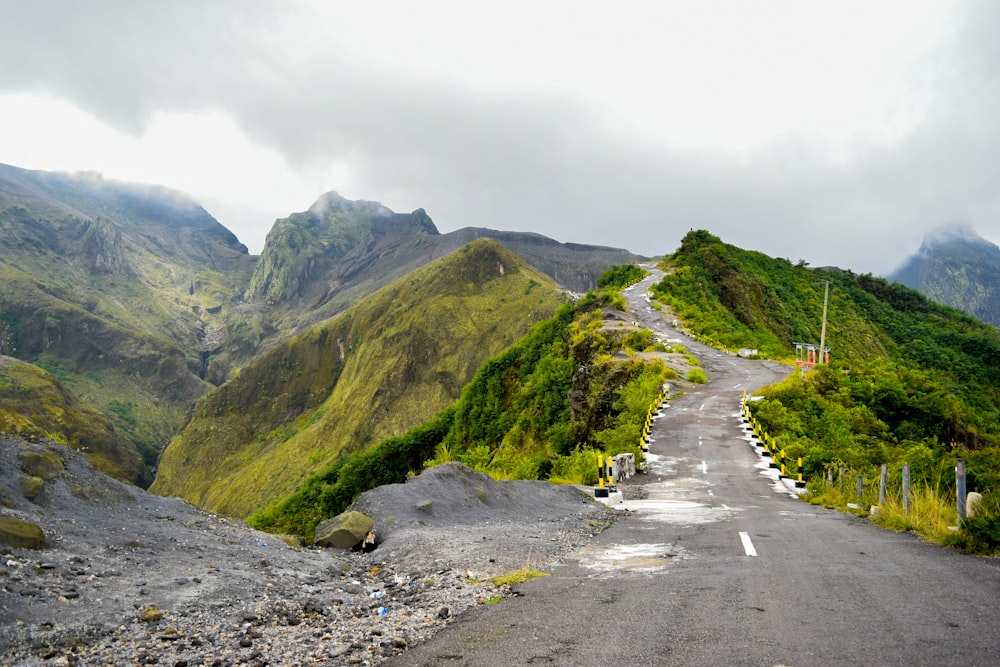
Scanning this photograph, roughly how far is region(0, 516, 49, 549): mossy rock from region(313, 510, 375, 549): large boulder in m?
4.40

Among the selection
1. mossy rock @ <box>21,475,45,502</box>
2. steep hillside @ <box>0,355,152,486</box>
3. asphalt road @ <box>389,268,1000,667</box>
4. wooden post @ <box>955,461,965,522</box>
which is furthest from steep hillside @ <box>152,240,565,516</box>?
wooden post @ <box>955,461,965,522</box>

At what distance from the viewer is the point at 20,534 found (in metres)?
6.52

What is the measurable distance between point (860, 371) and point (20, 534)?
28488 millimetres

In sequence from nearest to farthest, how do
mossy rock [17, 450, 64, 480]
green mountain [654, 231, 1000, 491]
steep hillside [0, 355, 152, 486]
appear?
1. mossy rock [17, 450, 64, 480]
2. green mountain [654, 231, 1000, 491]
3. steep hillside [0, 355, 152, 486]

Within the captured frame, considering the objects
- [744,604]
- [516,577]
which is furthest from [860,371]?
[516,577]

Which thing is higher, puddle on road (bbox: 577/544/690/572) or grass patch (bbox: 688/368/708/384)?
grass patch (bbox: 688/368/708/384)

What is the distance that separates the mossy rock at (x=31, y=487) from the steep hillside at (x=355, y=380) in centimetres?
7917

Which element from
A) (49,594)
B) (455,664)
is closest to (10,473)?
(49,594)

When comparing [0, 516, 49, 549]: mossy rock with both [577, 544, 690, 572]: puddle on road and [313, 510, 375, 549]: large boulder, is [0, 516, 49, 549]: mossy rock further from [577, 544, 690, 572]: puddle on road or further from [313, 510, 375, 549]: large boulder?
[577, 544, 690, 572]: puddle on road

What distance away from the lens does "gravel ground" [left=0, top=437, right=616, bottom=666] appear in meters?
5.38

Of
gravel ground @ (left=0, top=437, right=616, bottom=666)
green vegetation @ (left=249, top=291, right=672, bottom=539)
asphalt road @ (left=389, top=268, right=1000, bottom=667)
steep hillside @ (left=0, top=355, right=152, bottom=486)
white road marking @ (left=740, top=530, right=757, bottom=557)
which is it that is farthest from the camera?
steep hillside @ (left=0, top=355, right=152, bottom=486)

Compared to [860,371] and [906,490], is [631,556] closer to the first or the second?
[906,490]

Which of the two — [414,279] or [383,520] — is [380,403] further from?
[383,520]

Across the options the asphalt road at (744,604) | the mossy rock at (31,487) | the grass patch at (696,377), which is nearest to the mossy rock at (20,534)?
the mossy rock at (31,487)
